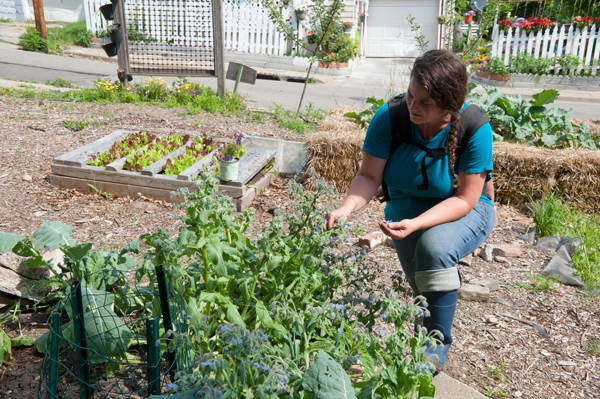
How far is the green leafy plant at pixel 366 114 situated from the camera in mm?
5531

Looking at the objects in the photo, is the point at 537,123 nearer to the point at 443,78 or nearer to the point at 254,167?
the point at 254,167

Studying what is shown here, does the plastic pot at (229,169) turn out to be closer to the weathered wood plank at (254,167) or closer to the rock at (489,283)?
the weathered wood plank at (254,167)

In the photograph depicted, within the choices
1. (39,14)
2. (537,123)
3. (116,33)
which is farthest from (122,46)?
(39,14)

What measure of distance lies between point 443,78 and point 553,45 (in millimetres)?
13770

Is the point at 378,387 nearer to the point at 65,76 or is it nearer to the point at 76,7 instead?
the point at 65,76

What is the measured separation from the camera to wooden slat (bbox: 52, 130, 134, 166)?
460 cm

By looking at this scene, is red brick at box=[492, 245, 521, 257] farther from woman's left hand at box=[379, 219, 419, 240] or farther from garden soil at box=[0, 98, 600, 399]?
woman's left hand at box=[379, 219, 419, 240]

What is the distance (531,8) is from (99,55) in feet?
58.9

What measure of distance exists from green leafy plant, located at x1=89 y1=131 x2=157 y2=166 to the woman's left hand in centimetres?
347

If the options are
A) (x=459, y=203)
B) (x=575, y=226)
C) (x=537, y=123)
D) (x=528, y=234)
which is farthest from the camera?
(x=537, y=123)

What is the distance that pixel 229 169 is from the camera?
14.3 ft

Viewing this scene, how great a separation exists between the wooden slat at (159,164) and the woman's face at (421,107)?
2912 mm

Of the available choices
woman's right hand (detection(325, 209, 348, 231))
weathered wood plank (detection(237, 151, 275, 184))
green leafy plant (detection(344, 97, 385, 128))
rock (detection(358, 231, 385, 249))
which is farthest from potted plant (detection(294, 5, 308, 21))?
woman's right hand (detection(325, 209, 348, 231))

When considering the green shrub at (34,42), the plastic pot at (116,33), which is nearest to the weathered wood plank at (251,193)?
the plastic pot at (116,33)
